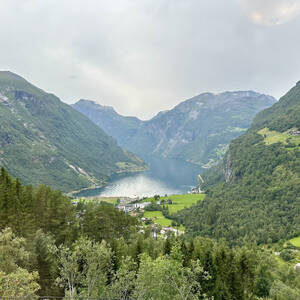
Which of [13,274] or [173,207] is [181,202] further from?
[13,274]

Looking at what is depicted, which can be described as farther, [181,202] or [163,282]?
[181,202]

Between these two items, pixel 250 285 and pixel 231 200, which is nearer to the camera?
pixel 250 285

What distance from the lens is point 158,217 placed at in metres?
136

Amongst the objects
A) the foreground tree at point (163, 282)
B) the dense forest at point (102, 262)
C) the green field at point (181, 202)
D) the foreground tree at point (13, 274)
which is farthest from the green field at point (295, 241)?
the foreground tree at point (13, 274)

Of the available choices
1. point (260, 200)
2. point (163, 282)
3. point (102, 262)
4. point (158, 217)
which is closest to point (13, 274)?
point (102, 262)

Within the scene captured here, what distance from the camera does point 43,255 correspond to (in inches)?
1560

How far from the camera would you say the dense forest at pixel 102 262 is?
→ 2661 cm

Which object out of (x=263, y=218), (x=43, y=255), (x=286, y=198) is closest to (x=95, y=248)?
(x=43, y=255)

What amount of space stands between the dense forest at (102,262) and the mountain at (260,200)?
145 ft

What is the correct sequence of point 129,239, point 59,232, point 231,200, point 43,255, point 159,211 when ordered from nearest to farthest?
point 43,255 < point 59,232 < point 129,239 < point 231,200 < point 159,211

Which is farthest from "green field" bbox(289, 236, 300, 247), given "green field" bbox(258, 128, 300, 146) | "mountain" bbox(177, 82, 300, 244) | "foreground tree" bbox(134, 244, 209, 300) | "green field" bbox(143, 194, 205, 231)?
"green field" bbox(258, 128, 300, 146)

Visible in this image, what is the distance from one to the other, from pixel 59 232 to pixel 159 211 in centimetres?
10499

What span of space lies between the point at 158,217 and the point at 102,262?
111 metres

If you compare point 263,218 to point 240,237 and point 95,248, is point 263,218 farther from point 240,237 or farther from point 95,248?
point 95,248
